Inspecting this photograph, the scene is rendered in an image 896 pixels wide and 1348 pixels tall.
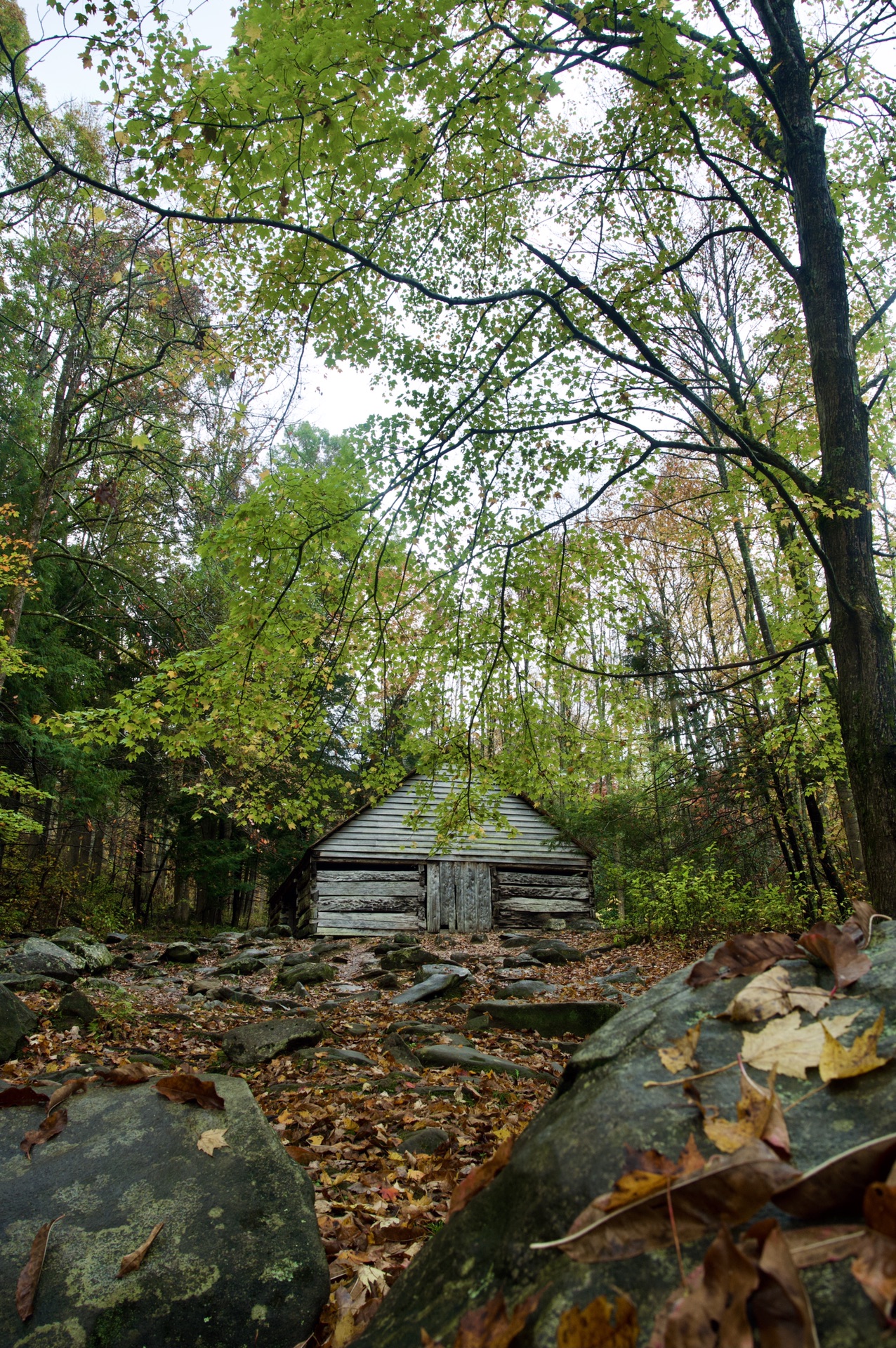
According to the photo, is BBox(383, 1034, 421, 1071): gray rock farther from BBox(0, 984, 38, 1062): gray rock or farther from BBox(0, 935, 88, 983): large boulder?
BBox(0, 935, 88, 983): large boulder

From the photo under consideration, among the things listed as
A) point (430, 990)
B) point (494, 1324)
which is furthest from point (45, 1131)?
point (430, 990)

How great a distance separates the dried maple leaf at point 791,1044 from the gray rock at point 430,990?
7821mm

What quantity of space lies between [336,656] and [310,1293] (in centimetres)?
549

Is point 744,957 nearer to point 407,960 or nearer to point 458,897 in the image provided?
point 407,960

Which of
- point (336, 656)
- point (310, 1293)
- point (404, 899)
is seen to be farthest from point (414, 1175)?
point (404, 899)

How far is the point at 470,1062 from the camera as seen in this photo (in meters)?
5.64

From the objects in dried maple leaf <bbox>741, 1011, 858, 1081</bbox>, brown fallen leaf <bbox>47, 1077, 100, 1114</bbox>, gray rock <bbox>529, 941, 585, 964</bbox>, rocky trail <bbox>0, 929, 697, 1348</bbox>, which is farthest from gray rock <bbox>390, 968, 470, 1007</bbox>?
dried maple leaf <bbox>741, 1011, 858, 1081</bbox>

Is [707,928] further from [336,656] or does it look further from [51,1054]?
[51,1054]

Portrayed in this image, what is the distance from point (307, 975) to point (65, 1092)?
8.65 m

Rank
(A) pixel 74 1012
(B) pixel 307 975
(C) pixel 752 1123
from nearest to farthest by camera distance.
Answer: (C) pixel 752 1123 < (A) pixel 74 1012 < (B) pixel 307 975

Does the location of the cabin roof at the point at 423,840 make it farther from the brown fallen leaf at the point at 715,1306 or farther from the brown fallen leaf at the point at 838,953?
the brown fallen leaf at the point at 715,1306

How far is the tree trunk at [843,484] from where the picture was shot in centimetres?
493

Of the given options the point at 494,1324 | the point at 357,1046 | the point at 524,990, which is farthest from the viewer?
the point at 524,990

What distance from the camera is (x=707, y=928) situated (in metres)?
11.9
